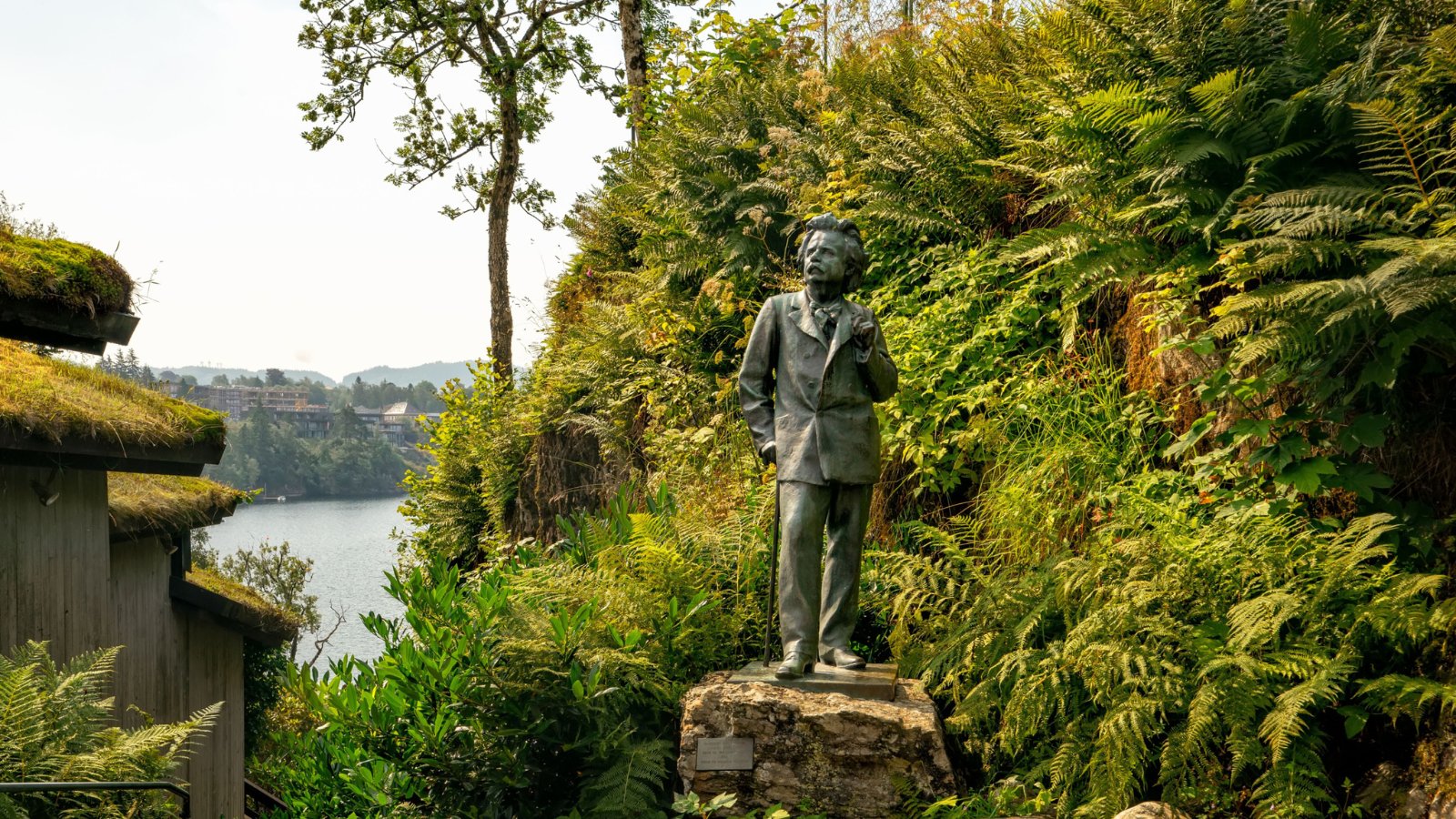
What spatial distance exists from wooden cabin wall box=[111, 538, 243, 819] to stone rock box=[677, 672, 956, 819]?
636 cm

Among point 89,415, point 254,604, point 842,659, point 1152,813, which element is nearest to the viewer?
point 1152,813

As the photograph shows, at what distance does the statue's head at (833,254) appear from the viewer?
5230mm

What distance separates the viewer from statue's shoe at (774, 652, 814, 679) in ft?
16.3

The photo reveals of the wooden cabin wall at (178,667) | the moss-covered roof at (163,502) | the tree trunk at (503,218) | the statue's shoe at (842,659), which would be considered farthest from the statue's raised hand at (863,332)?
the tree trunk at (503,218)

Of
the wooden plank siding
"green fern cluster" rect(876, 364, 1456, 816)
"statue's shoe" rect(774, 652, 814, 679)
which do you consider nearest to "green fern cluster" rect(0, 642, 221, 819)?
the wooden plank siding

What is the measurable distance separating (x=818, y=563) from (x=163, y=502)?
748cm

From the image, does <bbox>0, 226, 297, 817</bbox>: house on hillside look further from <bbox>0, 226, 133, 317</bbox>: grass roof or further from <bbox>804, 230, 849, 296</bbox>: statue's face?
<bbox>804, 230, 849, 296</bbox>: statue's face

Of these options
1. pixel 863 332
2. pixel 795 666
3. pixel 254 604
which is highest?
pixel 863 332

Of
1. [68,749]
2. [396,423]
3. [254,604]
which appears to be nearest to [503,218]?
[254,604]

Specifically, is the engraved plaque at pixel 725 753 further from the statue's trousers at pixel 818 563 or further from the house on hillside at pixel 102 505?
the house on hillside at pixel 102 505

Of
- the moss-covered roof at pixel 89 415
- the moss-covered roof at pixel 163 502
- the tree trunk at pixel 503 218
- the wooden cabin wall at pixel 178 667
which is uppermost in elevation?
the tree trunk at pixel 503 218

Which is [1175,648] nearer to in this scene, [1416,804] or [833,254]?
[1416,804]

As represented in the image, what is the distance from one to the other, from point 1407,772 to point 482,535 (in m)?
11.3

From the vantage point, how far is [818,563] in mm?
5180
